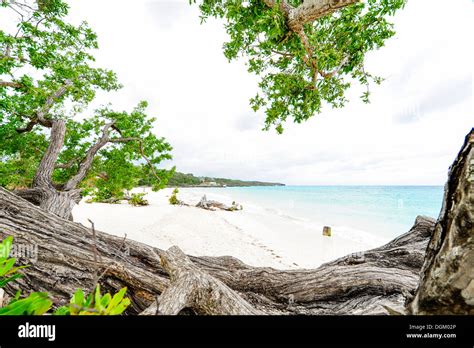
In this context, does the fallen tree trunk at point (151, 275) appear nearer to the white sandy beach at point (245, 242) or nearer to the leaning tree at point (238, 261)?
the leaning tree at point (238, 261)

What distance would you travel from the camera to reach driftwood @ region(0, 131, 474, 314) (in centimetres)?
101

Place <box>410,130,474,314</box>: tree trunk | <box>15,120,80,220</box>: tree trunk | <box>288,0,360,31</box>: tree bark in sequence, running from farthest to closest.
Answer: <box>15,120,80,220</box>: tree trunk, <box>288,0,360,31</box>: tree bark, <box>410,130,474,314</box>: tree trunk

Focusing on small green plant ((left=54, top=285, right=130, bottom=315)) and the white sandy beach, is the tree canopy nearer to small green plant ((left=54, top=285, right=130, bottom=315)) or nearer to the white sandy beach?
small green plant ((left=54, top=285, right=130, bottom=315))

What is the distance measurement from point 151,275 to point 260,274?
134 cm

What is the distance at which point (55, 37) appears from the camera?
3539 millimetres

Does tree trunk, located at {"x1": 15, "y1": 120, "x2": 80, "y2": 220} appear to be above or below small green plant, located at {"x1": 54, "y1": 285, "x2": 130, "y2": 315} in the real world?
above

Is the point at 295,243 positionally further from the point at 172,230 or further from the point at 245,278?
the point at 245,278

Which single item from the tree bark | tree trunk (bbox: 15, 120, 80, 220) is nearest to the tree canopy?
the tree bark

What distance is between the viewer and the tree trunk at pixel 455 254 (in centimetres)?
97

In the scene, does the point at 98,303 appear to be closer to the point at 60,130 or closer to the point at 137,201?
the point at 60,130

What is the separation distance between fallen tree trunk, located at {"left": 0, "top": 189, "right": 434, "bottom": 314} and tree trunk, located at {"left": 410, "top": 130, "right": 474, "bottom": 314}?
719mm

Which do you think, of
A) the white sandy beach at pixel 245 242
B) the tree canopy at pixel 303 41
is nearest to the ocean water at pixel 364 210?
the white sandy beach at pixel 245 242

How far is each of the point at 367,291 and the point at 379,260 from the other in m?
0.91

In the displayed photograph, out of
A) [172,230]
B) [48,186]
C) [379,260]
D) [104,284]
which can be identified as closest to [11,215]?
[104,284]
